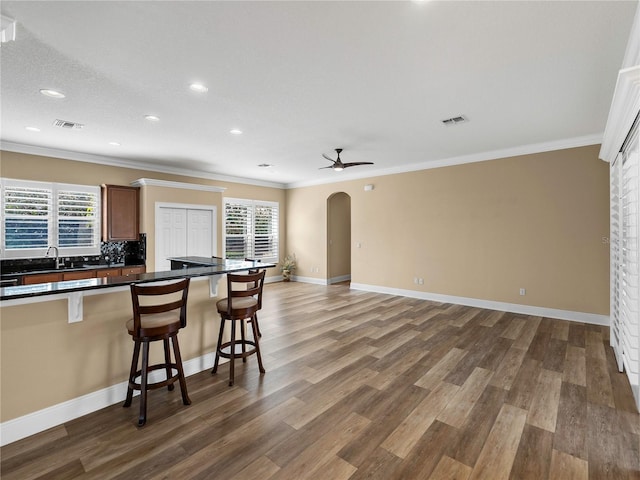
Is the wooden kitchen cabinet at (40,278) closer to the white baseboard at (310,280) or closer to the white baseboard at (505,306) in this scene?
the white baseboard at (310,280)

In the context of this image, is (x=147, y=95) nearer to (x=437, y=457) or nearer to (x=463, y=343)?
(x=437, y=457)

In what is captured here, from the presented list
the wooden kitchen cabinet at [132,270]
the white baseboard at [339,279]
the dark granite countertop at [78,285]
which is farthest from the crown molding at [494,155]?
the dark granite countertop at [78,285]

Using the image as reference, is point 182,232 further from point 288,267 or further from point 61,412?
point 61,412

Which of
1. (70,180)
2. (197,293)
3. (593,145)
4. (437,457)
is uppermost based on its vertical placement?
(593,145)

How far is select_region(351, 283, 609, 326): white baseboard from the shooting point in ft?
15.6

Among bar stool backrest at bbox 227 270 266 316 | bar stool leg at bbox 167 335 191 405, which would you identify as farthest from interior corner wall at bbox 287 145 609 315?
bar stool leg at bbox 167 335 191 405

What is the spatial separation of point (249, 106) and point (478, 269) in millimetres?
4989

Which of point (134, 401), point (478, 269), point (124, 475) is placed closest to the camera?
point (124, 475)

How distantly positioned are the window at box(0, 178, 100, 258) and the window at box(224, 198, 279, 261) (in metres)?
2.83

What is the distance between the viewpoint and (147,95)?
323 cm

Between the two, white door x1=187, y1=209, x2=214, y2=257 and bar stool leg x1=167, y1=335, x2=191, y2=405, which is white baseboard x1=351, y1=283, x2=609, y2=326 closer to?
white door x1=187, y1=209, x2=214, y2=257

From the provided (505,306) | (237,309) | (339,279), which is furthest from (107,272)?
(505,306)

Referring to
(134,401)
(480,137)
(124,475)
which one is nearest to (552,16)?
(480,137)

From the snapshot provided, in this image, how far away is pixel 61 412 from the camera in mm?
2332
